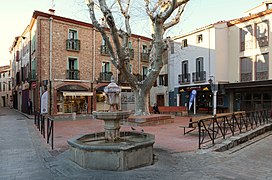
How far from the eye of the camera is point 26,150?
23.7 feet

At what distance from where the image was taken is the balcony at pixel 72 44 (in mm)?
20938

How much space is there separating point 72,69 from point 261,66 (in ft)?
53.3

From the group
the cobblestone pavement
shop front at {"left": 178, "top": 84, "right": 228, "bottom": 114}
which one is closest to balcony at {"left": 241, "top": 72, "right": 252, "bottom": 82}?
shop front at {"left": 178, "top": 84, "right": 228, "bottom": 114}

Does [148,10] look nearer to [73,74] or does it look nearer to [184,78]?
[73,74]

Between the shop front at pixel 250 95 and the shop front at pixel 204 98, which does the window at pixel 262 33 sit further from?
the shop front at pixel 204 98

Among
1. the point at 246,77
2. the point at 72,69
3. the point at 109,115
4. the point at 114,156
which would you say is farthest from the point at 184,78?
the point at 114,156

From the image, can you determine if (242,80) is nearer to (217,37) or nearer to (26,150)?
(217,37)

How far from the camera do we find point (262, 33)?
18281 mm

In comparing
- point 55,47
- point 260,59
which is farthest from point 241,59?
point 55,47

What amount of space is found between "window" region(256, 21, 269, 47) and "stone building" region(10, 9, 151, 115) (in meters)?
13.1

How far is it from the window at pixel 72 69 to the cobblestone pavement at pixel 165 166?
554 inches

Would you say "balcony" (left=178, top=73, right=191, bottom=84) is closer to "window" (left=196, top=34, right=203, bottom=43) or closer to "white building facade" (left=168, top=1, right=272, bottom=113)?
"white building facade" (left=168, top=1, right=272, bottom=113)

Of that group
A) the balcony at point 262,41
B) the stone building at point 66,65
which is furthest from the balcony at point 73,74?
the balcony at point 262,41

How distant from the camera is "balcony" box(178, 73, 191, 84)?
23.4 metres
